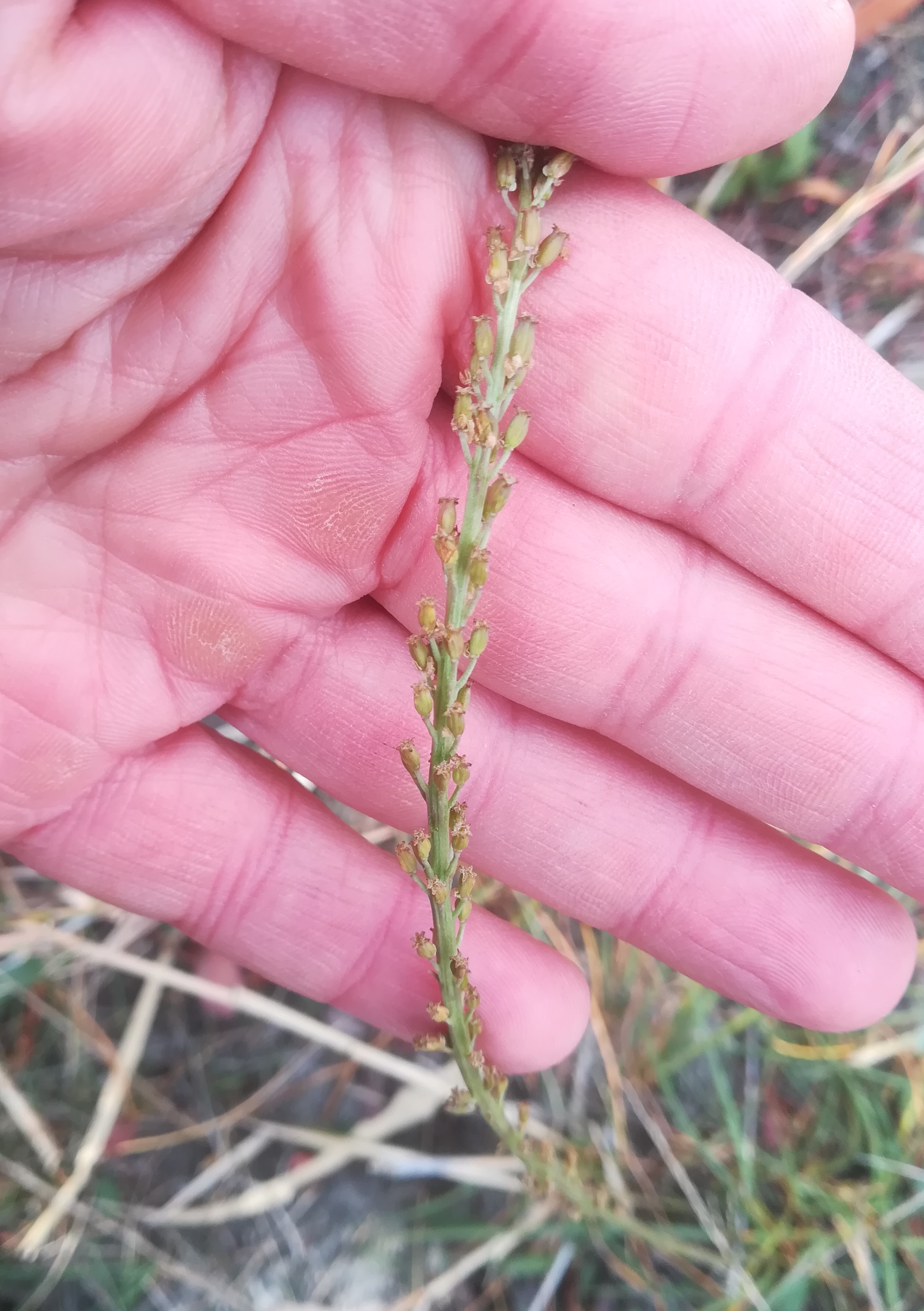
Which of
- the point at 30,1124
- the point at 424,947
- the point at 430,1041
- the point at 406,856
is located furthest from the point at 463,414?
the point at 30,1124

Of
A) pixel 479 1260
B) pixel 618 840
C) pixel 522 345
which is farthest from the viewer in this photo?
pixel 479 1260

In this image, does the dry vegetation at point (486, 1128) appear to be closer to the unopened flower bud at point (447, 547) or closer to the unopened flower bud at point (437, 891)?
the unopened flower bud at point (437, 891)

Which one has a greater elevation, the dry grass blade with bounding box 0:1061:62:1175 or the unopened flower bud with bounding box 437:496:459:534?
the unopened flower bud with bounding box 437:496:459:534

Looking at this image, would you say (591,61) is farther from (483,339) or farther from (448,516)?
(448,516)

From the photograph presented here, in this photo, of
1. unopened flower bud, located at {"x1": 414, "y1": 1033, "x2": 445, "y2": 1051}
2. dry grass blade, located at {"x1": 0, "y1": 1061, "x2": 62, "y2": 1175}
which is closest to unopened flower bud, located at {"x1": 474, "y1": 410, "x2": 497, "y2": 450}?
unopened flower bud, located at {"x1": 414, "y1": 1033, "x2": 445, "y2": 1051}

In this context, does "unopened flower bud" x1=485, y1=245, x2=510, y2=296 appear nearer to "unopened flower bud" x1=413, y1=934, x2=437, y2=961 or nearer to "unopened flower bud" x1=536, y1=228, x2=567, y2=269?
"unopened flower bud" x1=536, y1=228, x2=567, y2=269

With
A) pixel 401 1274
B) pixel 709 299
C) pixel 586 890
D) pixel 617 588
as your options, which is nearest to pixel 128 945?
pixel 401 1274
